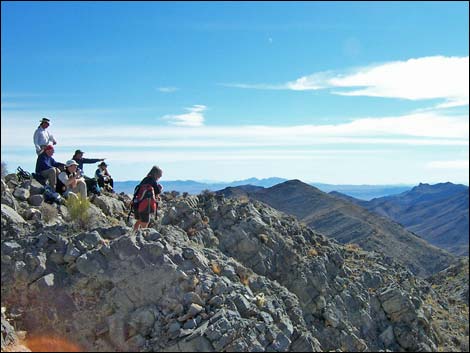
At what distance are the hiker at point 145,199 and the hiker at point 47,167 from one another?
2.61 m

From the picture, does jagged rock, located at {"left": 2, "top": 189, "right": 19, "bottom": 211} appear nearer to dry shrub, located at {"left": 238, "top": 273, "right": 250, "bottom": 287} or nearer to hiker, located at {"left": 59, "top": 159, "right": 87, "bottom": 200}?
hiker, located at {"left": 59, "top": 159, "right": 87, "bottom": 200}

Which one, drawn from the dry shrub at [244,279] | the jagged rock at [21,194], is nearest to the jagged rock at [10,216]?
the jagged rock at [21,194]

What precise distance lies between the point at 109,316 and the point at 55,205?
4004mm

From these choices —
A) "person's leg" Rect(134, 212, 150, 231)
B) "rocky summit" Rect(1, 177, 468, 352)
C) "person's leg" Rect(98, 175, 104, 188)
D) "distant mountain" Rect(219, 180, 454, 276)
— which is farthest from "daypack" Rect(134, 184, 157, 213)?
"distant mountain" Rect(219, 180, 454, 276)

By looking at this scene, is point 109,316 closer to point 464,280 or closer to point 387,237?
point 464,280

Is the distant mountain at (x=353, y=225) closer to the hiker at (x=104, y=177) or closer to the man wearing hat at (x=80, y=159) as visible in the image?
the hiker at (x=104, y=177)

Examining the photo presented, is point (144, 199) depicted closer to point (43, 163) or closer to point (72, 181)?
point (72, 181)

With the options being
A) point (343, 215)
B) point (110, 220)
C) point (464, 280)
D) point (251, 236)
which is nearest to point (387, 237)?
point (343, 215)

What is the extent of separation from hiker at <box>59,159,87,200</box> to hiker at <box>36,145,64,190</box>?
0.74 ft

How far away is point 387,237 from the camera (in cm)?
7306

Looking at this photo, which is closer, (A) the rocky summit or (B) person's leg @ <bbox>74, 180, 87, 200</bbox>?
(A) the rocky summit

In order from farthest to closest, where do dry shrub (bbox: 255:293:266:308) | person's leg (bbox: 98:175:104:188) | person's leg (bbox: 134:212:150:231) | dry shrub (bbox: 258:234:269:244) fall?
→ dry shrub (bbox: 258:234:269:244) → person's leg (bbox: 98:175:104:188) → person's leg (bbox: 134:212:150:231) → dry shrub (bbox: 255:293:266:308)

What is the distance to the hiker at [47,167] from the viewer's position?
1414 cm

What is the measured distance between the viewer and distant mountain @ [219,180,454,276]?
6800 cm
